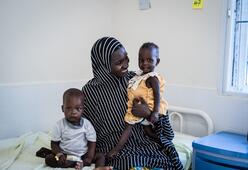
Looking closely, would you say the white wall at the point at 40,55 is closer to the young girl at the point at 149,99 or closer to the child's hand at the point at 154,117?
the young girl at the point at 149,99

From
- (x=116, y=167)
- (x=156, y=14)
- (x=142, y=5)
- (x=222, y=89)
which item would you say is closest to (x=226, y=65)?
(x=222, y=89)

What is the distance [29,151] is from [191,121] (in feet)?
4.25

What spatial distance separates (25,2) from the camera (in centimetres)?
231

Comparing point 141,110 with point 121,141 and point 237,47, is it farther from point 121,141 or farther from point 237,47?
point 237,47

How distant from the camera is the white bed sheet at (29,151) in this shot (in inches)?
66.0

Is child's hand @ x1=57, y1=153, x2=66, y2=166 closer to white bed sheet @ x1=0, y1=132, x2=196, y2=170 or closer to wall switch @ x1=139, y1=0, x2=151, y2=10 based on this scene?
white bed sheet @ x1=0, y1=132, x2=196, y2=170

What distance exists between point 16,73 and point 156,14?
4.18 ft

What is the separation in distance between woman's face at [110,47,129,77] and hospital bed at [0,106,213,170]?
55 cm

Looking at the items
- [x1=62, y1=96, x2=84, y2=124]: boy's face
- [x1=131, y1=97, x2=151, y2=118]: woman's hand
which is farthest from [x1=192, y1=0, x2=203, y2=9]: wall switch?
[x1=62, y1=96, x2=84, y2=124]: boy's face

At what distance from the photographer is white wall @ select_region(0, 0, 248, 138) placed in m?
2.27

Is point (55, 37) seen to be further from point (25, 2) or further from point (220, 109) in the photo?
point (220, 109)

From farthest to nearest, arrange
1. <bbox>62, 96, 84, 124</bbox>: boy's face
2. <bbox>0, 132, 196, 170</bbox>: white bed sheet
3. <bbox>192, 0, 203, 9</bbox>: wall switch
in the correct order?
1. <bbox>192, 0, 203, 9</bbox>: wall switch
2. <bbox>0, 132, 196, 170</bbox>: white bed sheet
3. <bbox>62, 96, 84, 124</bbox>: boy's face

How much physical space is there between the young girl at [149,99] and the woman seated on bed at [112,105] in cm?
3

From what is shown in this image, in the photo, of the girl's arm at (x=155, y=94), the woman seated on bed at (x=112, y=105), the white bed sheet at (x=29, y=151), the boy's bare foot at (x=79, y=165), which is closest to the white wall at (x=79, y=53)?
the white bed sheet at (x=29, y=151)
